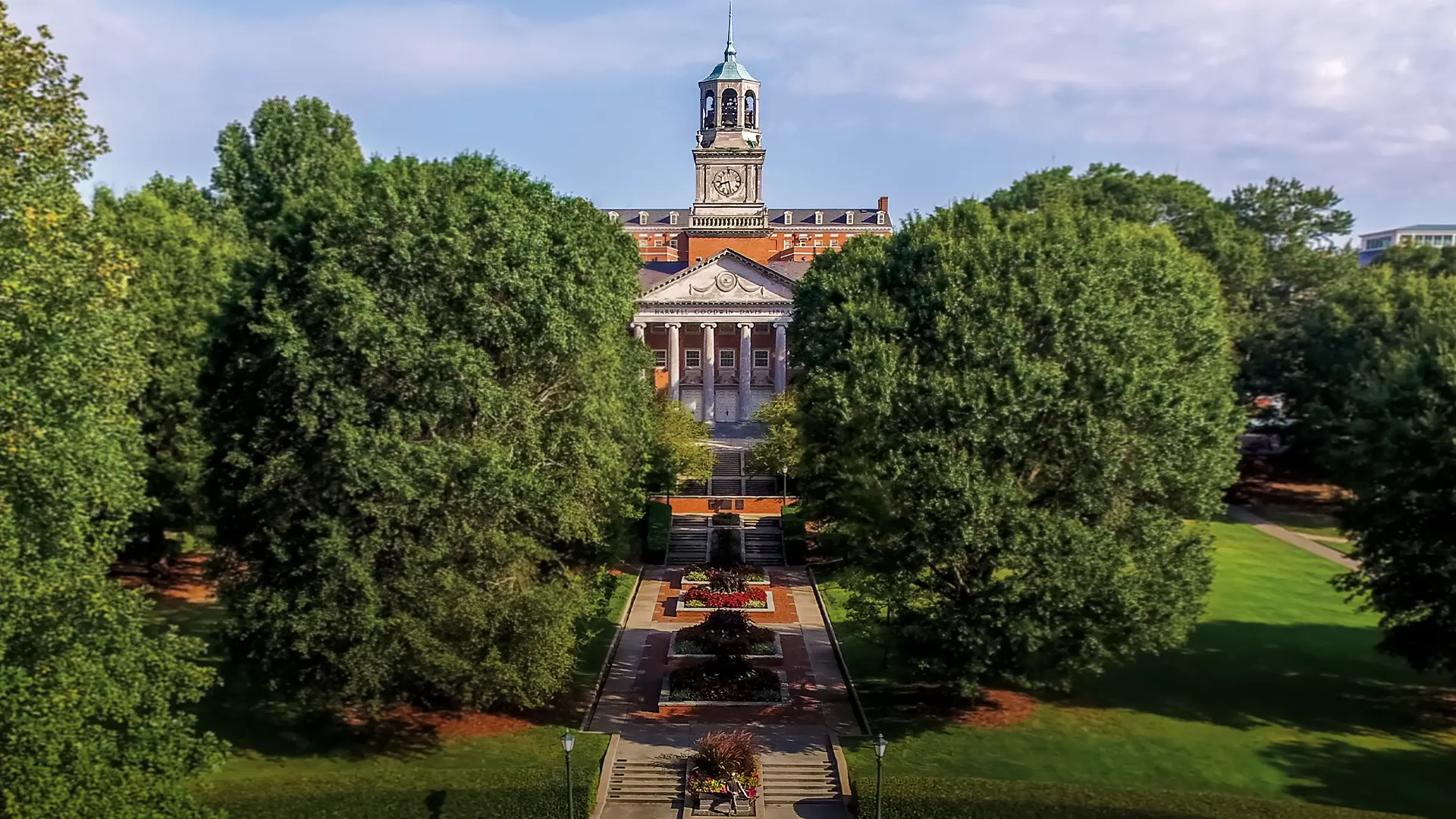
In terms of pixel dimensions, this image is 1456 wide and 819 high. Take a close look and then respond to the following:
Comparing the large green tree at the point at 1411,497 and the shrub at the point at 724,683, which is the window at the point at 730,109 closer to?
the large green tree at the point at 1411,497

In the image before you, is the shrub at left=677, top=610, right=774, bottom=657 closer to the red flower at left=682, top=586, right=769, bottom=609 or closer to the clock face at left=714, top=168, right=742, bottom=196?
the red flower at left=682, top=586, right=769, bottom=609

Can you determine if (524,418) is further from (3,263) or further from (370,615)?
(3,263)

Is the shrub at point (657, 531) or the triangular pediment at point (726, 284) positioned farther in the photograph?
the triangular pediment at point (726, 284)

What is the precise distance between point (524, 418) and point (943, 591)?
1135 cm

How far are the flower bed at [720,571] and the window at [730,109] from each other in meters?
61.7

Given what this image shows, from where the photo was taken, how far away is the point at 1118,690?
27.8m

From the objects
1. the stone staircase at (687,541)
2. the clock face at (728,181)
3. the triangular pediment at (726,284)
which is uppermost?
the clock face at (728,181)

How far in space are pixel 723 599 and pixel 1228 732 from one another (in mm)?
17770

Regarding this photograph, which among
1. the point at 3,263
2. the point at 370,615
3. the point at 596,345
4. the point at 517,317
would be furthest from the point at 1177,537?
the point at 3,263

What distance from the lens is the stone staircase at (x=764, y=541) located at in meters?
45.1

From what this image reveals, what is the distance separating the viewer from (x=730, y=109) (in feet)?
306

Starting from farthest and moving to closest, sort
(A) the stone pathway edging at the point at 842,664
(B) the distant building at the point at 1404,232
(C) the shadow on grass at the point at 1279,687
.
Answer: (B) the distant building at the point at 1404,232
(A) the stone pathway edging at the point at 842,664
(C) the shadow on grass at the point at 1279,687

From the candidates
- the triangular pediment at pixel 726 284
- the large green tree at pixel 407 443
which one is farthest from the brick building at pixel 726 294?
the large green tree at pixel 407 443

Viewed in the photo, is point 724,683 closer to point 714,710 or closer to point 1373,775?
point 714,710
